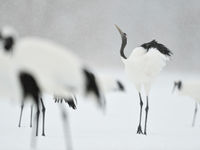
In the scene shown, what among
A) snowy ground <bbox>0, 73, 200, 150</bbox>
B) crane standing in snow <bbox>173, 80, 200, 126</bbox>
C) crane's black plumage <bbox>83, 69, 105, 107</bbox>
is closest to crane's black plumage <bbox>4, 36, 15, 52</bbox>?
crane's black plumage <bbox>83, 69, 105, 107</bbox>

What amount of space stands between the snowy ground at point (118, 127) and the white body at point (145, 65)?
51cm

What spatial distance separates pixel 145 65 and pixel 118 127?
857mm

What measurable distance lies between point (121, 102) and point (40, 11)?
16.0 ft

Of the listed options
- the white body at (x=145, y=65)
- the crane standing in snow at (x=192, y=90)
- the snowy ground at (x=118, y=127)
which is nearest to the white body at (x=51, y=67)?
the snowy ground at (x=118, y=127)

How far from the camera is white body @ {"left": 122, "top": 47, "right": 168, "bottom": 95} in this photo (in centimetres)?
354

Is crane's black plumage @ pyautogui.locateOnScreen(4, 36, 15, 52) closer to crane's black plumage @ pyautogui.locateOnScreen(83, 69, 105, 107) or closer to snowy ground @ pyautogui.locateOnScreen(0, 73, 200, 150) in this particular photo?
crane's black plumage @ pyautogui.locateOnScreen(83, 69, 105, 107)

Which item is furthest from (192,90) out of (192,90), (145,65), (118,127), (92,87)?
(92,87)

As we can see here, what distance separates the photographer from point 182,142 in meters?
3.11

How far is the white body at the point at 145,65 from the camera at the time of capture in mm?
3545

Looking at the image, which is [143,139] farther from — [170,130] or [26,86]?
[26,86]

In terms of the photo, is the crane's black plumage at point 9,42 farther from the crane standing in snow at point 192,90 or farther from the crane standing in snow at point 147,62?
the crane standing in snow at point 192,90

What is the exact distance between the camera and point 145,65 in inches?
Answer: 141

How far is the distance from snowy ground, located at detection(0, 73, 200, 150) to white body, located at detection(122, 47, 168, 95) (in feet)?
1.69

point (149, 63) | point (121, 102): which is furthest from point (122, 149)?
point (121, 102)
